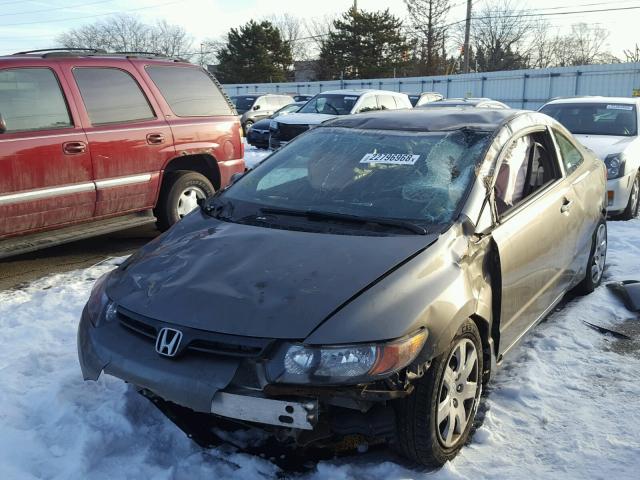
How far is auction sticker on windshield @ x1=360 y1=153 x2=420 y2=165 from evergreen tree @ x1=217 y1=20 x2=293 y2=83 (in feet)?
189

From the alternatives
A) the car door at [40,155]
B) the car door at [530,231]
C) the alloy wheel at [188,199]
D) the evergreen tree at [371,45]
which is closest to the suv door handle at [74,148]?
the car door at [40,155]

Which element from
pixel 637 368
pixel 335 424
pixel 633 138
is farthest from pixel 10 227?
pixel 633 138

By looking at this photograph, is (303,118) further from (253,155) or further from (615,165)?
(615,165)

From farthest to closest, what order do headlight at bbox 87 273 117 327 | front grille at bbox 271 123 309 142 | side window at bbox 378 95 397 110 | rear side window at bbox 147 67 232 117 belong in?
side window at bbox 378 95 397 110 < front grille at bbox 271 123 309 142 < rear side window at bbox 147 67 232 117 < headlight at bbox 87 273 117 327

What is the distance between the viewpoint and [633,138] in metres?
8.40

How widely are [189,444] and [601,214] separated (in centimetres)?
393

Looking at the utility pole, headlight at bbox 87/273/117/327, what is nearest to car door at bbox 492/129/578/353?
headlight at bbox 87/273/117/327

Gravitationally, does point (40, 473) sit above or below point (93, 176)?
below

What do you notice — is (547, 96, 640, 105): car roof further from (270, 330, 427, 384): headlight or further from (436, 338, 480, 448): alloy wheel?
(270, 330, 427, 384): headlight

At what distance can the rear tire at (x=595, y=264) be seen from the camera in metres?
4.92

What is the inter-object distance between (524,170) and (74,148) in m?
3.87

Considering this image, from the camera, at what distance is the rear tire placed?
4922mm

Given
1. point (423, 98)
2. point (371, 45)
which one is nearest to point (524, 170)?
point (423, 98)

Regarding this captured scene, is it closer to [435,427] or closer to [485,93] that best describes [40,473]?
[435,427]
